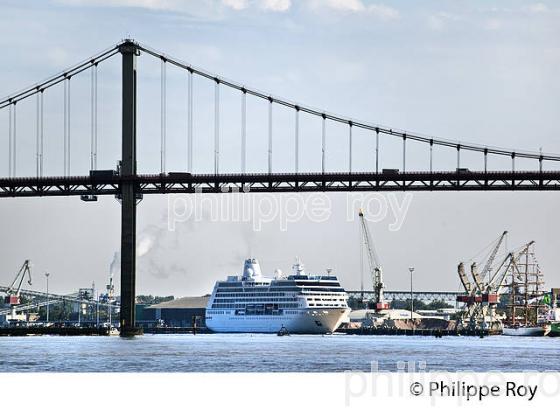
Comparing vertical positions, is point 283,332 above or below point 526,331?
above

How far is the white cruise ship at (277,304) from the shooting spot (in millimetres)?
156250

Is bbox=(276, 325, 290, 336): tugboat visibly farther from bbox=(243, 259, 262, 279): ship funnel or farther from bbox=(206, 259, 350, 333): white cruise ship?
bbox=(243, 259, 262, 279): ship funnel

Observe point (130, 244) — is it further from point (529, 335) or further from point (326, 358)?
point (529, 335)

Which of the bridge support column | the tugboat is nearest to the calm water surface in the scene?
the bridge support column

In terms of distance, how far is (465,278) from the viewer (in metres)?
193

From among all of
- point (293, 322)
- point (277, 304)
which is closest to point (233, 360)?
point (293, 322)

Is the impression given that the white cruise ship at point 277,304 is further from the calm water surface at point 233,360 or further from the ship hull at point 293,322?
the calm water surface at point 233,360

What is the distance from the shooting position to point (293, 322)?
155 metres

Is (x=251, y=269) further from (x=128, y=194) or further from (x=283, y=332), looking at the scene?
(x=128, y=194)

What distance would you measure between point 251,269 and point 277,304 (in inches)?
498

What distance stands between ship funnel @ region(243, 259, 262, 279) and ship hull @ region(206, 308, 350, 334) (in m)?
7.89

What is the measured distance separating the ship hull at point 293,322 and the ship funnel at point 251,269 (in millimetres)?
7893

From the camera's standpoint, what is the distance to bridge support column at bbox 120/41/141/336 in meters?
99.9
